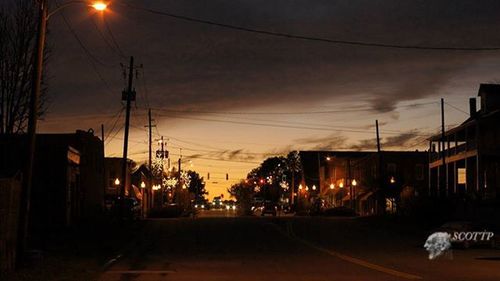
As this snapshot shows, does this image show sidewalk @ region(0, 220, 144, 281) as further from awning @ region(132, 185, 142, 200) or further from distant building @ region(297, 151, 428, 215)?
awning @ region(132, 185, 142, 200)

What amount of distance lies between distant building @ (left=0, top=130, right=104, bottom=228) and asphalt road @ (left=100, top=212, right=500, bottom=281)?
5.86 meters

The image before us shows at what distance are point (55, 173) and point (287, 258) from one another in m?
24.0

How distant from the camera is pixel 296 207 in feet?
425

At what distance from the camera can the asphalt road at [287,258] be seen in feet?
71.3

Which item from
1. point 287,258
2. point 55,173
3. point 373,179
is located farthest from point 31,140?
point 373,179

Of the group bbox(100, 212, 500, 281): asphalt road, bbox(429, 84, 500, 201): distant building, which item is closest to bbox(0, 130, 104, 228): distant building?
bbox(100, 212, 500, 281): asphalt road

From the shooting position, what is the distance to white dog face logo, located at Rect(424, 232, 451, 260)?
109ft

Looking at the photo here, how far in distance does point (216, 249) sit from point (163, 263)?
24.4 feet

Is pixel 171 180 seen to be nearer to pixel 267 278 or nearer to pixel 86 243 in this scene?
pixel 86 243

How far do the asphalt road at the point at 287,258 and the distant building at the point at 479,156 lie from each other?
841 cm

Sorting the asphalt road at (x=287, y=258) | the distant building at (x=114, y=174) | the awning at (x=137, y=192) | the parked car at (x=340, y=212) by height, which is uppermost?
the distant building at (x=114, y=174)

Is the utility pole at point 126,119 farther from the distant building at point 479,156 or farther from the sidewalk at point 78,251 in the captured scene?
the distant building at point 479,156

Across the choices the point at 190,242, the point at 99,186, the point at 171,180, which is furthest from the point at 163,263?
the point at 171,180

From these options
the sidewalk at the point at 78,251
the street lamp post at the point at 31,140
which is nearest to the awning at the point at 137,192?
the sidewalk at the point at 78,251
